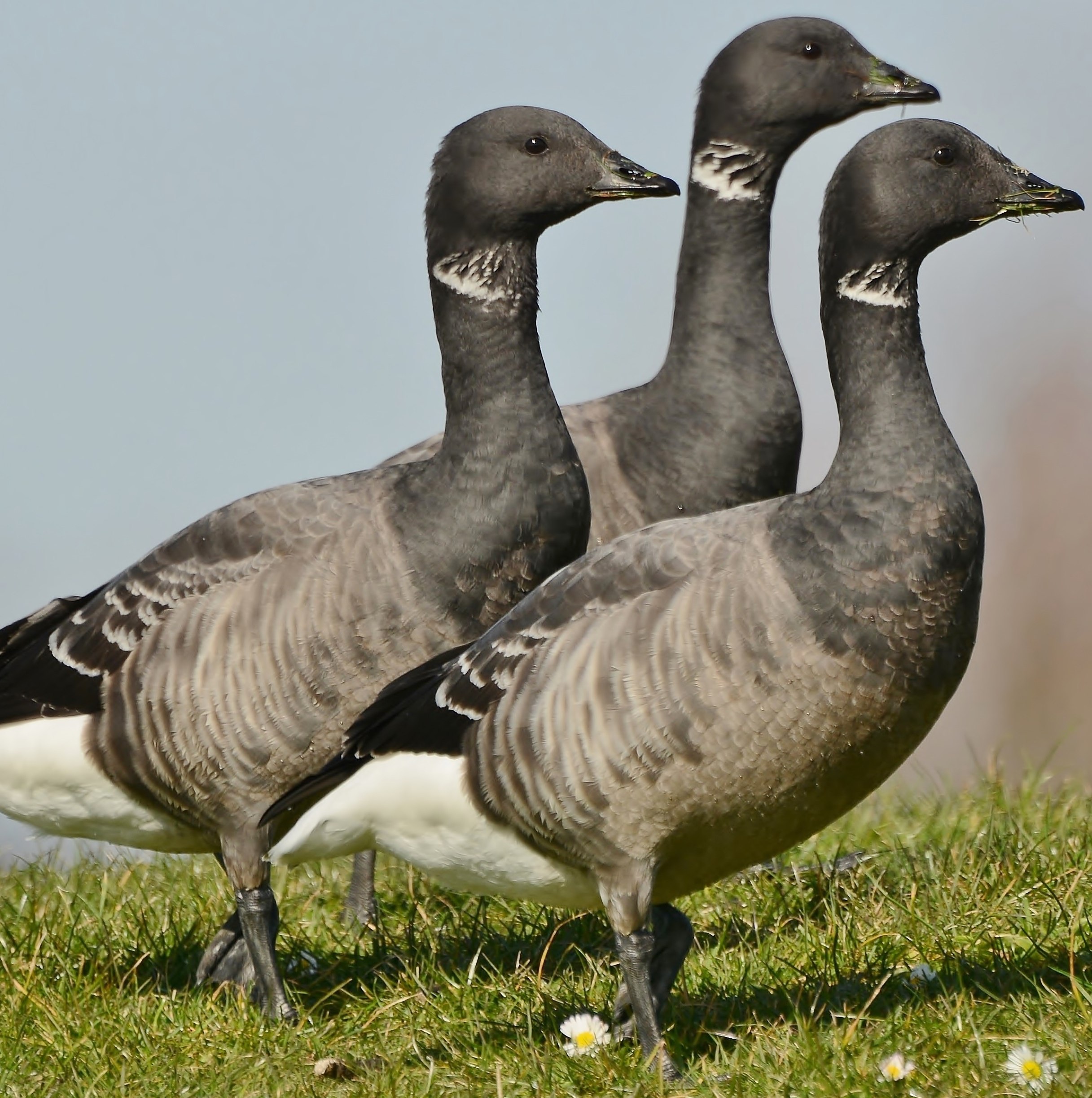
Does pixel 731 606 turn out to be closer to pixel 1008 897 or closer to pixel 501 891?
pixel 501 891

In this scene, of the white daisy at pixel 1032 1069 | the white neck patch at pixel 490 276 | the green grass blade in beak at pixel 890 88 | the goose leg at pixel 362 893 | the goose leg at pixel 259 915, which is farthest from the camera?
the green grass blade in beak at pixel 890 88

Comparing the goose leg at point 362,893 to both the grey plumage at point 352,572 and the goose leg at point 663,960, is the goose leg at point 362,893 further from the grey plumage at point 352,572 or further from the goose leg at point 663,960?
the goose leg at point 663,960

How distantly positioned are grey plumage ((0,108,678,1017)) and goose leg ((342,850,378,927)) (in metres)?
0.84

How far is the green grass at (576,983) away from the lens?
5.27 metres

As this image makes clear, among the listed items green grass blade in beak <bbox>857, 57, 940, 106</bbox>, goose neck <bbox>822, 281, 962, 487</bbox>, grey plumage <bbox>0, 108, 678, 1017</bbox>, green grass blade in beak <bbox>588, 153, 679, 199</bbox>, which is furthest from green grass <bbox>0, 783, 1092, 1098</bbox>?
green grass blade in beak <bbox>857, 57, 940, 106</bbox>

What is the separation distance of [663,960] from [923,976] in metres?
0.94

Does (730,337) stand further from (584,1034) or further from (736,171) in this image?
(584,1034)

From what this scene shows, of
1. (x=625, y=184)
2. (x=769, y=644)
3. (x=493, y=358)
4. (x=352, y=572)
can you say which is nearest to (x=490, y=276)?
(x=493, y=358)

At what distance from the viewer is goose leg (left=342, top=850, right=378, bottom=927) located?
7559 mm

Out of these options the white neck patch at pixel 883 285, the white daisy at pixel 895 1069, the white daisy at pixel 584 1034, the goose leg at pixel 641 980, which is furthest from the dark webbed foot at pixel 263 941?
the white neck patch at pixel 883 285

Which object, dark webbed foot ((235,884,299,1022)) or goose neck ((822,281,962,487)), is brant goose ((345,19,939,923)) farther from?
goose neck ((822,281,962,487))

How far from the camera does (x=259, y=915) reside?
6.48 metres

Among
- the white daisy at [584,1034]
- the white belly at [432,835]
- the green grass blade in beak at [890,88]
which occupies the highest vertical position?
the green grass blade in beak at [890,88]

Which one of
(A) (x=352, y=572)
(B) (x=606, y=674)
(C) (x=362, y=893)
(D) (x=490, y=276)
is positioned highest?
(D) (x=490, y=276)
